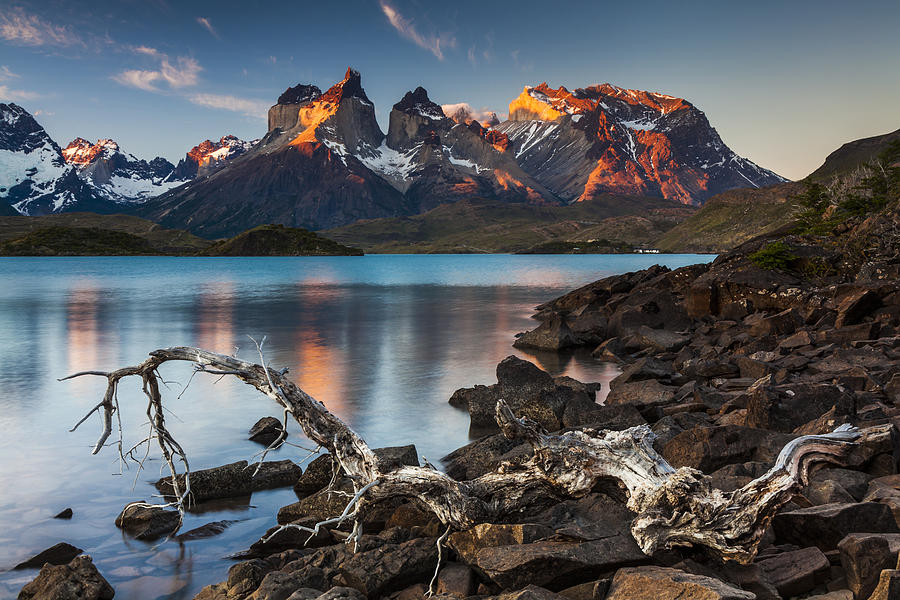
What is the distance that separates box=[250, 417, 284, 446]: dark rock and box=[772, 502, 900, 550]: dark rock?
11.7 meters

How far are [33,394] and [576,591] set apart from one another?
71.7 feet

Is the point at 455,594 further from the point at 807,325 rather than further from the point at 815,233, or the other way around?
the point at 815,233

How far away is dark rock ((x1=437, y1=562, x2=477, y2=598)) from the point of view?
6.39 meters

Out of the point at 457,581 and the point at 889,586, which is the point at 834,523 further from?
the point at 457,581

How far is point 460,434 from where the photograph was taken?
15.6 metres

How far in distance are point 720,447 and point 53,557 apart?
10.1 metres

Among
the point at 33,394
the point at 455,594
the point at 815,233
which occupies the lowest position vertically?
the point at 33,394

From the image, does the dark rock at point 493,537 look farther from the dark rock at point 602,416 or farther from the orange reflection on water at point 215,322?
the orange reflection on water at point 215,322

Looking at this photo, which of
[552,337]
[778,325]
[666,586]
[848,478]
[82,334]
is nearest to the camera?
[666,586]

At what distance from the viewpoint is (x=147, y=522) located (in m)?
9.88

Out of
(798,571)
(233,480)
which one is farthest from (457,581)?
(233,480)

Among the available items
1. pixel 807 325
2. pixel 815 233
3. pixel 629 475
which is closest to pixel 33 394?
pixel 629 475

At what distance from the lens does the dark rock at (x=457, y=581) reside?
6.39 meters

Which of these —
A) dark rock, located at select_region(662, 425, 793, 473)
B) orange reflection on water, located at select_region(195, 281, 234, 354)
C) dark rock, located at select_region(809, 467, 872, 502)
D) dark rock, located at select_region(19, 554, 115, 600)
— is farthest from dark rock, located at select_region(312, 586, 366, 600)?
orange reflection on water, located at select_region(195, 281, 234, 354)
